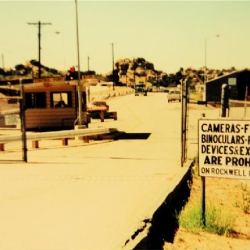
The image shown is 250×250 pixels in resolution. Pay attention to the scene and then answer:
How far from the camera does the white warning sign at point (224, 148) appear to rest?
5.58 m

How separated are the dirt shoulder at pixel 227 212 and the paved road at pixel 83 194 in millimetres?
628

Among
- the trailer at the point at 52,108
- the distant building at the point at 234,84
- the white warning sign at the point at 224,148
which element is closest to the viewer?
the white warning sign at the point at 224,148

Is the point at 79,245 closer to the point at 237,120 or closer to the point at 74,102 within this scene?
the point at 237,120

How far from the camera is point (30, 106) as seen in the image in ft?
75.0

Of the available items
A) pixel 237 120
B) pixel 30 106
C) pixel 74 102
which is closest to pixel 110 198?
pixel 237 120

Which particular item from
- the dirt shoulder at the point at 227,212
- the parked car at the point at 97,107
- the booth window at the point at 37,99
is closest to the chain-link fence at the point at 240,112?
the dirt shoulder at the point at 227,212

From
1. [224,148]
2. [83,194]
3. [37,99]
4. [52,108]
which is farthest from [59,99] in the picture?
[224,148]

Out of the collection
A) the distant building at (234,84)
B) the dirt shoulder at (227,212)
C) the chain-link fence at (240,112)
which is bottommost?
the dirt shoulder at (227,212)

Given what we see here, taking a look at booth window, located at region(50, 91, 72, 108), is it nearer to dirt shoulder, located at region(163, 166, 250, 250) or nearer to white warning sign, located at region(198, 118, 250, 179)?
dirt shoulder, located at region(163, 166, 250, 250)

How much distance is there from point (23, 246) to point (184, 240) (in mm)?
2494

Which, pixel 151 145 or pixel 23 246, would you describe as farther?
pixel 151 145

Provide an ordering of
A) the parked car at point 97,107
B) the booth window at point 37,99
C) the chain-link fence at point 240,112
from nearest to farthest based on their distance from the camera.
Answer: the chain-link fence at point 240,112
the booth window at point 37,99
the parked car at point 97,107

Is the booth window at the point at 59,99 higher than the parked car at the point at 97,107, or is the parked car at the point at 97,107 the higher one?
the booth window at the point at 59,99

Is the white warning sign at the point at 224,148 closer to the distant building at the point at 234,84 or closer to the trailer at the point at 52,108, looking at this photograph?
the trailer at the point at 52,108
